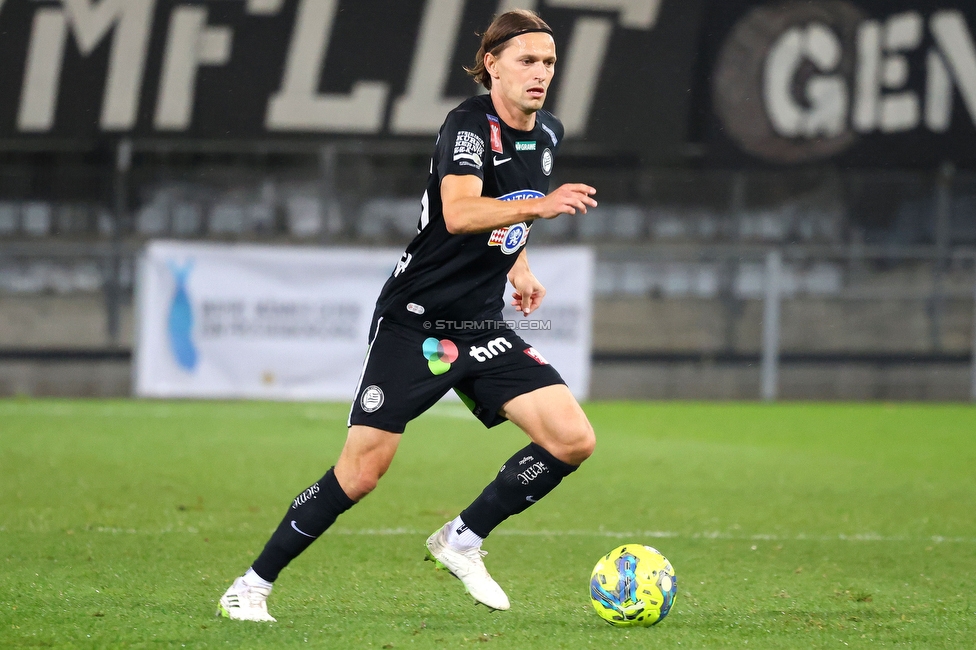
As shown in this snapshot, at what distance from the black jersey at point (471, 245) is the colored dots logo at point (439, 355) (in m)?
0.10

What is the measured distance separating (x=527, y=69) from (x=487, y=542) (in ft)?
8.81

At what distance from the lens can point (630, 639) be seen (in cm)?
406

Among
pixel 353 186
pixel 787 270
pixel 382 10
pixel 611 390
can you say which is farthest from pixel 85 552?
pixel 787 270

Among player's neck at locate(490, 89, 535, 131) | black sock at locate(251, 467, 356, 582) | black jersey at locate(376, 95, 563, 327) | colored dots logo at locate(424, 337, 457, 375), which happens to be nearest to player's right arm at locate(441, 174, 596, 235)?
black jersey at locate(376, 95, 563, 327)

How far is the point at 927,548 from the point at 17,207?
Result: 57.1 ft

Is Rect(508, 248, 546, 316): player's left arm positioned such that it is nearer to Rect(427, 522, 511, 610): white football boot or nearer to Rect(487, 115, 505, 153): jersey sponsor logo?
Rect(487, 115, 505, 153): jersey sponsor logo

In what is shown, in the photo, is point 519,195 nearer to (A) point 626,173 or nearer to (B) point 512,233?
(B) point 512,233

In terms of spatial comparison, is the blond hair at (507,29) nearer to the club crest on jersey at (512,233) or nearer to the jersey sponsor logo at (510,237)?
the club crest on jersey at (512,233)

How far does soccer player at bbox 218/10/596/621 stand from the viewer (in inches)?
168

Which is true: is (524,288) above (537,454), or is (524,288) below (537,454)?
above

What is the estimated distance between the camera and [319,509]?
4281 millimetres

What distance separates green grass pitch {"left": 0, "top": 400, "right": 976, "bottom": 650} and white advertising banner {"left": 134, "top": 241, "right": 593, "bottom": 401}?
1.68 m

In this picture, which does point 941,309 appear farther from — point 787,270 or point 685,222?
point 685,222

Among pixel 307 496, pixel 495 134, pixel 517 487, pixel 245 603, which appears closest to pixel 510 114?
pixel 495 134
